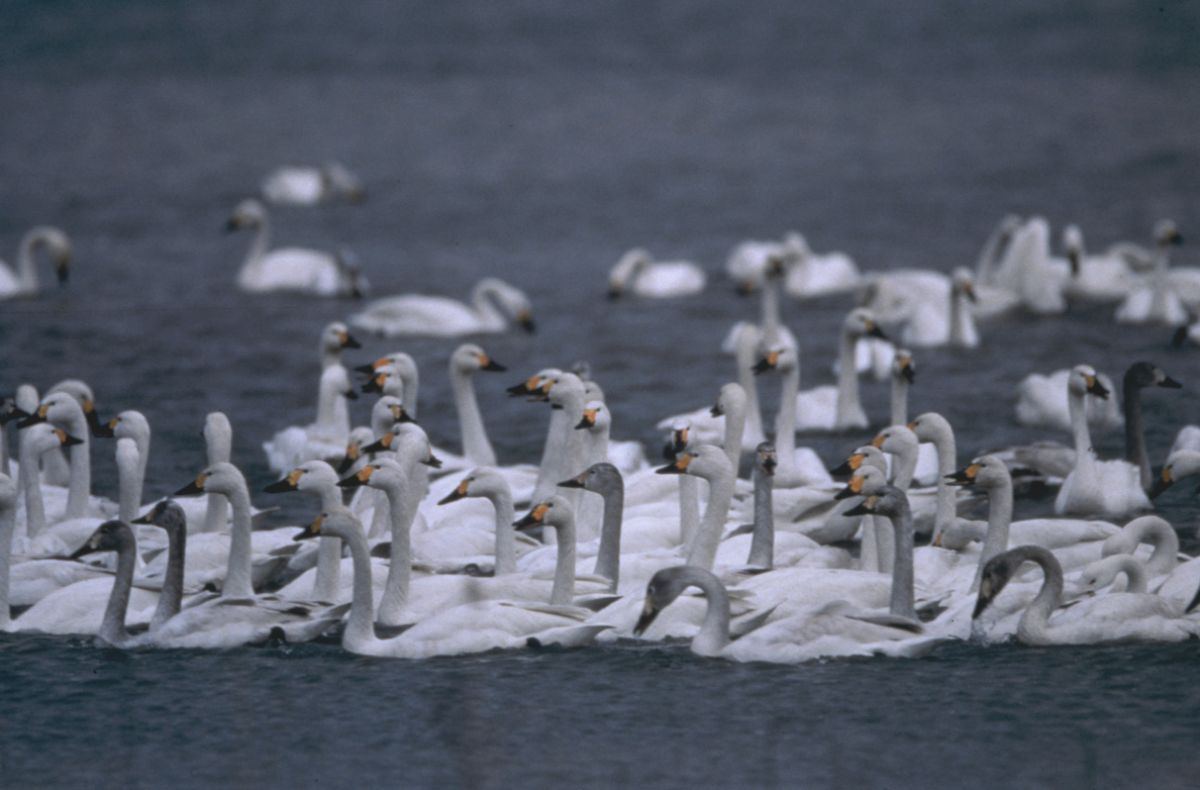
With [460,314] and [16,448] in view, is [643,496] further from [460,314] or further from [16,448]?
[460,314]

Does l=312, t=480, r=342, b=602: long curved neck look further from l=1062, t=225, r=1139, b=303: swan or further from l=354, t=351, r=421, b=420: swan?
l=1062, t=225, r=1139, b=303: swan

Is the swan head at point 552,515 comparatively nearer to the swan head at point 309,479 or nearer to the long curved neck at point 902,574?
the swan head at point 309,479

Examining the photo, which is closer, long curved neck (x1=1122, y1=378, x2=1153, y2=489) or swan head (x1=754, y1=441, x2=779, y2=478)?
swan head (x1=754, y1=441, x2=779, y2=478)

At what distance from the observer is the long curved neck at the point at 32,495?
13297 millimetres

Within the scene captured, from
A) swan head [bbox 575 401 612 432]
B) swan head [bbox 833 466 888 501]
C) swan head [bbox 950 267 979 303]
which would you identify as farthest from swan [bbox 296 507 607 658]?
Result: swan head [bbox 950 267 979 303]

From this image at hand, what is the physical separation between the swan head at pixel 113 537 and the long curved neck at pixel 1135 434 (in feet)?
22.0

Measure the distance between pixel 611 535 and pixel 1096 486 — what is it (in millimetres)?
3683

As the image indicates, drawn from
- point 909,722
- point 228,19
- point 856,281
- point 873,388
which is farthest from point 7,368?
point 228,19

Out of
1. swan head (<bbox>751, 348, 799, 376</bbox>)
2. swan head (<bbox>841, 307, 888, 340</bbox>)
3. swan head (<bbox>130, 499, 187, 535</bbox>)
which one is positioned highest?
swan head (<bbox>841, 307, 888, 340</bbox>)

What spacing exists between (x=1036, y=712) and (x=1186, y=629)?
52.6 inches

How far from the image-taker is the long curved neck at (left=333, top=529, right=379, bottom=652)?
11.0 metres

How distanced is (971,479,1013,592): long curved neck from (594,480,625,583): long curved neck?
1.91m

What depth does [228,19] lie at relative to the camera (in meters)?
61.8

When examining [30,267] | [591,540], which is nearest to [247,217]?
[30,267]
